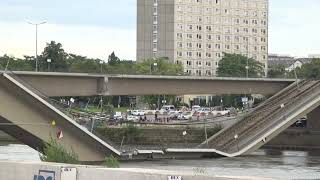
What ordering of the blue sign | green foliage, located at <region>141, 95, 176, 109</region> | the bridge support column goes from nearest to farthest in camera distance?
the blue sign
the bridge support column
green foliage, located at <region>141, 95, 176, 109</region>

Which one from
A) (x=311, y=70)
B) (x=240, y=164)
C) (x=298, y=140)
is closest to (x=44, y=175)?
(x=240, y=164)

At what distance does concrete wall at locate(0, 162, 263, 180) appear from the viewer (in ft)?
49.0

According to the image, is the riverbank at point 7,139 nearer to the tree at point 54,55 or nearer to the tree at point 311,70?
the tree at point 54,55

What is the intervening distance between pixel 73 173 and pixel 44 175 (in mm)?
1052

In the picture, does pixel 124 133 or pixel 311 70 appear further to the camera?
pixel 311 70

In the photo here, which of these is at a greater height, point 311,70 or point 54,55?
point 54,55

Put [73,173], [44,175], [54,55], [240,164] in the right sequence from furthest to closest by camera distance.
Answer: [54,55] → [240,164] → [44,175] → [73,173]

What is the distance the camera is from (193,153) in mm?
72625

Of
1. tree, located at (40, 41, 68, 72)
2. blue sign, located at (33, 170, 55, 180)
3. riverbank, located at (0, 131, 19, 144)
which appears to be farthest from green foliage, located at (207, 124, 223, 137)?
blue sign, located at (33, 170, 55, 180)

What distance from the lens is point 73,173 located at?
17.1 m

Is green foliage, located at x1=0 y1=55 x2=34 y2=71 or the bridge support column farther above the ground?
green foliage, located at x1=0 y1=55 x2=34 y2=71

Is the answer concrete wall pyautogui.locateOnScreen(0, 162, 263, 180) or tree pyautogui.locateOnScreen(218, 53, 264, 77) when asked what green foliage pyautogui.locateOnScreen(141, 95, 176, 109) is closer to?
tree pyautogui.locateOnScreen(218, 53, 264, 77)

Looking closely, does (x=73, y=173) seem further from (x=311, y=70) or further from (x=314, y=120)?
(x=311, y=70)

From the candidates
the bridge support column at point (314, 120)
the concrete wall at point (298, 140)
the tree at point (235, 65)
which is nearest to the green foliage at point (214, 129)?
the concrete wall at point (298, 140)
